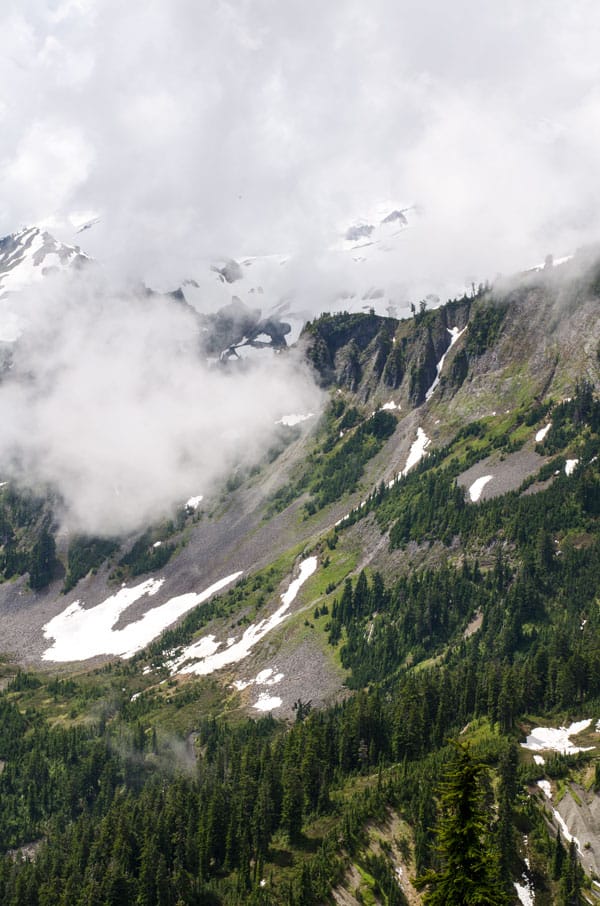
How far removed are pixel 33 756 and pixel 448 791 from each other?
556 ft

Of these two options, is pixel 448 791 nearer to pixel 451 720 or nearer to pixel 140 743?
pixel 451 720

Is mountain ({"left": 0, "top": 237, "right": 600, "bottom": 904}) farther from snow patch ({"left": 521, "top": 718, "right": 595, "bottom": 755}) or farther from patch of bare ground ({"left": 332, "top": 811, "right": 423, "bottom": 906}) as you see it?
snow patch ({"left": 521, "top": 718, "right": 595, "bottom": 755})

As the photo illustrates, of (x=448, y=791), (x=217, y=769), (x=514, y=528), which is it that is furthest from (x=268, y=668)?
(x=448, y=791)

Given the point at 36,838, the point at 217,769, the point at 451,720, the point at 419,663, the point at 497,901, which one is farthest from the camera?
the point at 419,663

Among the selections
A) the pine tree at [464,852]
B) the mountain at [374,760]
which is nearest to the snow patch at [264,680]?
the mountain at [374,760]

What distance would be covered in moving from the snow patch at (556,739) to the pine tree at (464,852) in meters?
72.1

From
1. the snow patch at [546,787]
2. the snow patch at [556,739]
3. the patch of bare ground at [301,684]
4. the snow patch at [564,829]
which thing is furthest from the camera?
the patch of bare ground at [301,684]

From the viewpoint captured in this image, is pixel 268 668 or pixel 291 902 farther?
pixel 268 668

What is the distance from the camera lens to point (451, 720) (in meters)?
123

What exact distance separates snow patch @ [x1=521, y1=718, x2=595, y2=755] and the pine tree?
72.1 metres

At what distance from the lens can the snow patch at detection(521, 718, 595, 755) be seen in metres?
104

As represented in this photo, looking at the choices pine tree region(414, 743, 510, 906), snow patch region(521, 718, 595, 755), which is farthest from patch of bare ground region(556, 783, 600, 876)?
pine tree region(414, 743, 510, 906)

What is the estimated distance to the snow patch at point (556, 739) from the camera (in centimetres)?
10400

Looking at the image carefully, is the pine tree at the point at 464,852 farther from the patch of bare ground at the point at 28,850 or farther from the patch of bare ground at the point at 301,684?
the patch of bare ground at the point at 301,684
